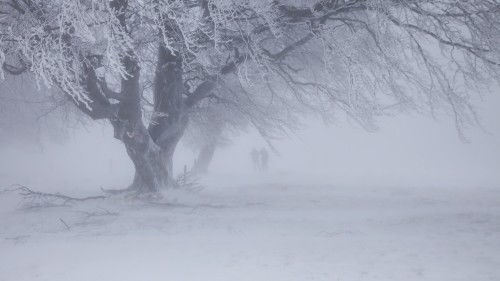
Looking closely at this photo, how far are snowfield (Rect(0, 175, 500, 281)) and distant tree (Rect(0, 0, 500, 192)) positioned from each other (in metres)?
2.10

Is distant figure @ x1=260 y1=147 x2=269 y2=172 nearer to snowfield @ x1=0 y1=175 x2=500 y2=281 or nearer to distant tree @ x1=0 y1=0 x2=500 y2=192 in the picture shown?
distant tree @ x1=0 y1=0 x2=500 y2=192

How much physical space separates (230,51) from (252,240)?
5544 millimetres

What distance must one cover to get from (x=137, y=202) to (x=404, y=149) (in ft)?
200

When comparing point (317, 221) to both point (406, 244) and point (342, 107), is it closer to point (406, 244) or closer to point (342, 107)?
point (406, 244)

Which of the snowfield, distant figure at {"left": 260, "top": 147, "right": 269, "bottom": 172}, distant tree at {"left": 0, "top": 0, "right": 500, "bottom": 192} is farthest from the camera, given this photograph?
distant figure at {"left": 260, "top": 147, "right": 269, "bottom": 172}

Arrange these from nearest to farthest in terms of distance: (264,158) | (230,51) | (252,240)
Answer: (252,240) → (230,51) → (264,158)

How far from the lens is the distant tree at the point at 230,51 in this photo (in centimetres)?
794

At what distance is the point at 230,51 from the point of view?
36.6ft

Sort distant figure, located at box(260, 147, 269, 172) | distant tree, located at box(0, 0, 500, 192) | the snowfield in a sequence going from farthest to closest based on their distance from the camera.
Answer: distant figure, located at box(260, 147, 269, 172) → distant tree, located at box(0, 0, 500, 192) → the snowfield

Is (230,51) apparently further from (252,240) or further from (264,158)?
(264,158)

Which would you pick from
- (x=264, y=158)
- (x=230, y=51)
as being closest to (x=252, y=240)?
(x=230, y=51)

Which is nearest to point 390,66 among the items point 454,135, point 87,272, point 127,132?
point 127,132

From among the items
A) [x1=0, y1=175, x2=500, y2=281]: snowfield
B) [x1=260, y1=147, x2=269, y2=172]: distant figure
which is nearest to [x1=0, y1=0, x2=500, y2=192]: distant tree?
[x1=0, y1=175, x2=500, y2=281]: snowfield

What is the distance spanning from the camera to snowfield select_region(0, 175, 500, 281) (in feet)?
18.6
